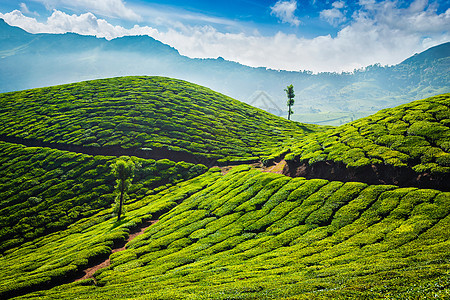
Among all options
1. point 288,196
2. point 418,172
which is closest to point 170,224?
point 288,196

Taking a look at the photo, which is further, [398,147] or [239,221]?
[239,221]

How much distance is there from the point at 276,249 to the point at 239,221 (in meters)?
12.2

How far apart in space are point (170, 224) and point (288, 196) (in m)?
27.2

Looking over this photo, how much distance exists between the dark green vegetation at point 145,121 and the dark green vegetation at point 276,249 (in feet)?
171

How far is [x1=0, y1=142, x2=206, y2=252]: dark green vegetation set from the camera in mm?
67500

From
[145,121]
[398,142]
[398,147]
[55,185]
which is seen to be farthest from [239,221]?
[145,121]

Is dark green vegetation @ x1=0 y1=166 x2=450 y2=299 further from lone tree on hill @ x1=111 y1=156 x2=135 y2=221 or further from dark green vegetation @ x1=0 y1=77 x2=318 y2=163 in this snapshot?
dark green vegetation @ x1=0 y1=77 x2=318 y2=163

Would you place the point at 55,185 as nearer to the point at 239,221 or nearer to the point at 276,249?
the point at 239,221

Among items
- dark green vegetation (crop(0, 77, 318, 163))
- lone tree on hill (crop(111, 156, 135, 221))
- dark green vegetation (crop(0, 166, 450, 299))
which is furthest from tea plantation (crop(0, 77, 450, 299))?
lone tree on hill (crop(111, 156, 135, 221))

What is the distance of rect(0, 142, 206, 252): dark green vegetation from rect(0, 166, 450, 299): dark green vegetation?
10864 millimetres

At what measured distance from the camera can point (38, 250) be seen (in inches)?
2205

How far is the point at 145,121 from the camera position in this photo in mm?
125188

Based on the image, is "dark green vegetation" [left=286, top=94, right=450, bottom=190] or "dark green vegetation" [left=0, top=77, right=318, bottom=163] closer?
"dark green vegetation" [left=286, top=94, right=450, bottom=190]

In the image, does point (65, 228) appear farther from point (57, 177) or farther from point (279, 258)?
point (279, 258)
